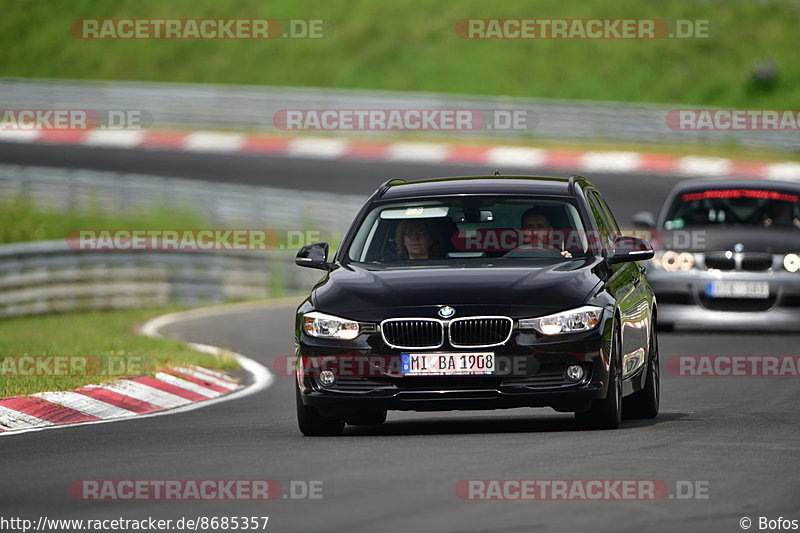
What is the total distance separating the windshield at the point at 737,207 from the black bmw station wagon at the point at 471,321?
8.38 metres

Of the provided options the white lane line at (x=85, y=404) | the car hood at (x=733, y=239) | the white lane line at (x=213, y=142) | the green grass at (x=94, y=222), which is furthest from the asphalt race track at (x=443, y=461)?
the white lane line at (x=213, y=142)

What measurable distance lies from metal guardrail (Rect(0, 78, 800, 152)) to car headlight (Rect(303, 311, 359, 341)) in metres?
31.4

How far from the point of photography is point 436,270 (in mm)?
10992

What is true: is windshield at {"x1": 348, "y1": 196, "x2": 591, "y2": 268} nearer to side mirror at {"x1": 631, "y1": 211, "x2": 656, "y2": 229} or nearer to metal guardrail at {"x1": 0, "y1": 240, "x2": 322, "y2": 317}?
side mirror at {"x1": 631, "y1": 211, "x2": 656, "y2": 229}

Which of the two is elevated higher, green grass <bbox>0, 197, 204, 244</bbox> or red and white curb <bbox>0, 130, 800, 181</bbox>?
red and white curb <bbox>0, 130, 800, 181</bbox>

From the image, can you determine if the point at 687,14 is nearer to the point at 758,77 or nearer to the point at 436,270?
the point at 758,77

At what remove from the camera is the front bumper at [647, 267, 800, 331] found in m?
19.2

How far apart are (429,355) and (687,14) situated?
45.7 m

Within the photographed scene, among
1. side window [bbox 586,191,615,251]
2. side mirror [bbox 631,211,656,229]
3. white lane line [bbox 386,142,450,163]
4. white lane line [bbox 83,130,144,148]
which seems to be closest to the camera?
side window [bbox 586,191,615,251]

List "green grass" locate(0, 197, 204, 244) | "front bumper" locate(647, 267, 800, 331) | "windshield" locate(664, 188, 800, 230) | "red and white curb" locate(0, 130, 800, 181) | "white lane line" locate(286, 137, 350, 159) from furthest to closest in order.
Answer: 1. "white lane line" locate(286, 137, 350, 159)
2. "red and white curb" locate(0, 130, 800, 181)
3. "green grass" locate(0, 197, 204, 244)
4. "windshield" locate(664, 188, 800, 230)
5. "front bumper" locate(647, 267, 800, 331)

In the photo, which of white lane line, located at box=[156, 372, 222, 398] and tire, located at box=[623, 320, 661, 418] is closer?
tire, located at box=[623, 320, 661, 418]

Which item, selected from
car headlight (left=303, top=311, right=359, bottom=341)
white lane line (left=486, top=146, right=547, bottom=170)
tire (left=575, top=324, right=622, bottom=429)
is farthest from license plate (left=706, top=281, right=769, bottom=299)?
white lane line (left=486, top=146, right=547, bottom=170)

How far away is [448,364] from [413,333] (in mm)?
268

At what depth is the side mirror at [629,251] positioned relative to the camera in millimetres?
11492
